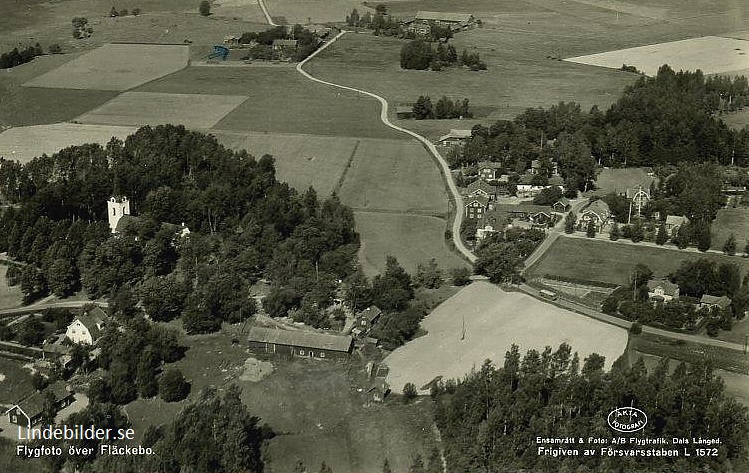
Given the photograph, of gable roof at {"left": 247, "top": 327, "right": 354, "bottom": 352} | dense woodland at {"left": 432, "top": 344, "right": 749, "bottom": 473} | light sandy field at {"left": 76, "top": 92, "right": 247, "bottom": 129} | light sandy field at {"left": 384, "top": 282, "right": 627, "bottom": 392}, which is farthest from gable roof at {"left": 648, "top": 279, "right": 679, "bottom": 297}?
light sandy field at {"left": 76, "top": 92, "right": 247, "bottom": 129}

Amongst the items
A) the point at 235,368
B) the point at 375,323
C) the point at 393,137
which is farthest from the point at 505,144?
the point at 235,368

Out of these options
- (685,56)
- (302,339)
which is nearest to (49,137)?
(302,339)

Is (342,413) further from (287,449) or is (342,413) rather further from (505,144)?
(505,144)

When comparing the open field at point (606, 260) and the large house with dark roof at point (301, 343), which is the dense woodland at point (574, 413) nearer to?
the large house with dark roof at point (301, 343)

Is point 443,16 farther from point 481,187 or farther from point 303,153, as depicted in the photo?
point 481,187

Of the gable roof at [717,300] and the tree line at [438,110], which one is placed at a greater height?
the gable roof at [717,300]

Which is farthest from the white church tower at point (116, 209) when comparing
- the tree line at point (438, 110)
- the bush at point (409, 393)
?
the tree line at point (438, 110)
